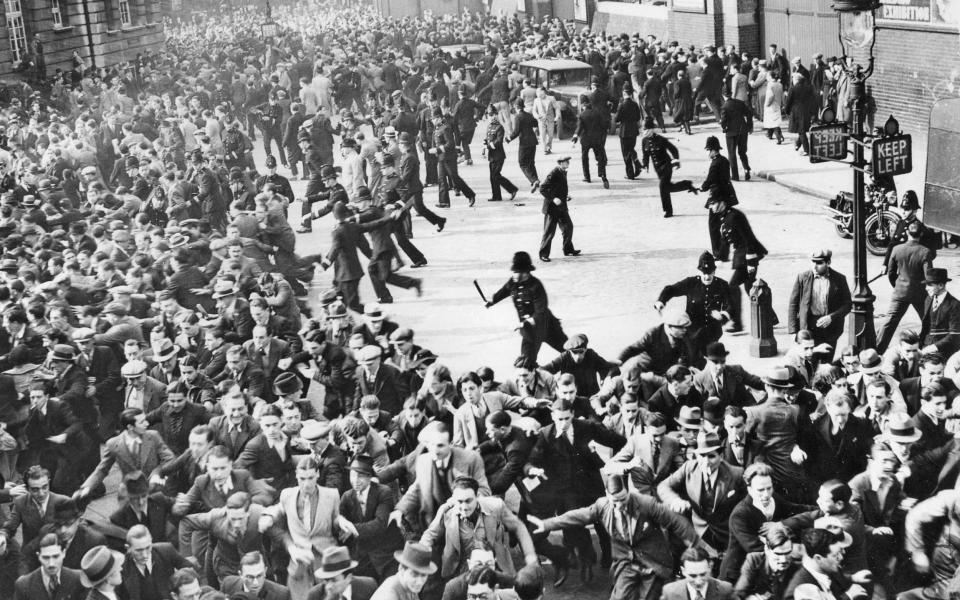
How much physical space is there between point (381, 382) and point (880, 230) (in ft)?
26.8

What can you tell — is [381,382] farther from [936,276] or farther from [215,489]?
[936,276]

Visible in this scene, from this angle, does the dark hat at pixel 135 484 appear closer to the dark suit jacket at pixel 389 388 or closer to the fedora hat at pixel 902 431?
the dark suit jacket at pixel 389 388

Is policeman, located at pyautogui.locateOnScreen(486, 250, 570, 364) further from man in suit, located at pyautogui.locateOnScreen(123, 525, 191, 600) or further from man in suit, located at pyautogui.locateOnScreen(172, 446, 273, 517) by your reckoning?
man in suit, located at pyautogui.locateOnScreen(123, 525, 191, 600)

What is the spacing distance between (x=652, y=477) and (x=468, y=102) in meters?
17.5

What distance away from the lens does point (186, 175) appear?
1997 cm

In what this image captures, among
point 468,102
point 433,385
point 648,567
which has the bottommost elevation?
point 648,567

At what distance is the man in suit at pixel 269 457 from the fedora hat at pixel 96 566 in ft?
4.79

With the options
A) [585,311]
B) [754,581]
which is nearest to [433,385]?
[754,581]

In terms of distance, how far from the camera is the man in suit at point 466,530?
796cm

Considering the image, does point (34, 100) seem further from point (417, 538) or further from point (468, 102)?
point (417, 538)

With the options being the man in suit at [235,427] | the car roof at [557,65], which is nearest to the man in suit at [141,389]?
the man in suit at [235,427]

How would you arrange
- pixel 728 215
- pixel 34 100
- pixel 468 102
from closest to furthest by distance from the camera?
pixel 728 215
pixel 468 102
pixel 34 100

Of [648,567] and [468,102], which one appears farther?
[468,102]

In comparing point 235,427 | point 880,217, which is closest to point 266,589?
point 235,427
